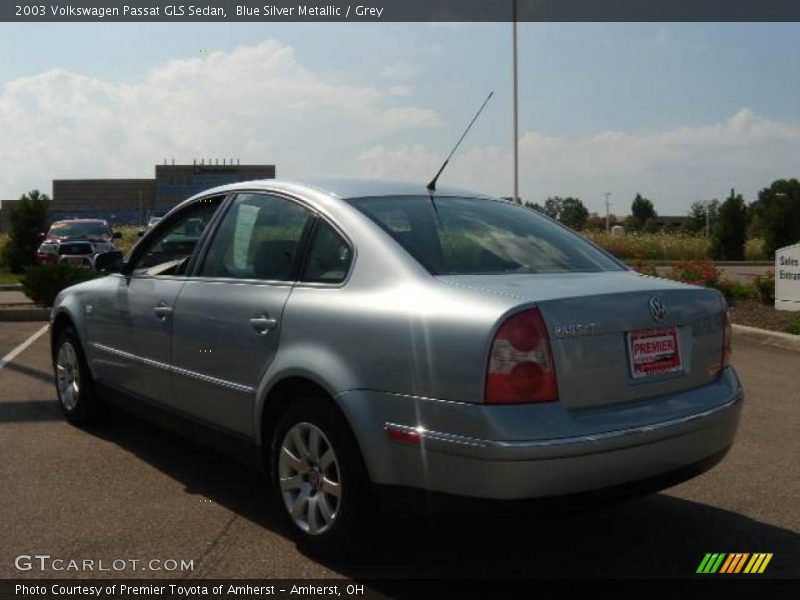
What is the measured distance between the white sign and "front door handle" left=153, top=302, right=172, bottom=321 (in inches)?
416

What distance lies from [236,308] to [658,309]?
1.96 meters

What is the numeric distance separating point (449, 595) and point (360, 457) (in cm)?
63

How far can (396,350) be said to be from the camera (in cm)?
335

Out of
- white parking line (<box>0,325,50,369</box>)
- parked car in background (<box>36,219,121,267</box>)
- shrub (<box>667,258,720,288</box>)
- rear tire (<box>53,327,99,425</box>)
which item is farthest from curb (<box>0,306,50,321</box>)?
shrub (<box>667,258,720,288</box>)

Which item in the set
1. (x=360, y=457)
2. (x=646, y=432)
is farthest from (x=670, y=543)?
(x=360, y=457)

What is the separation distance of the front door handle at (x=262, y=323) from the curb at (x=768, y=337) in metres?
7.63

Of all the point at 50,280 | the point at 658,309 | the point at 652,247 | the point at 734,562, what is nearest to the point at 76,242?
the point at 50,280

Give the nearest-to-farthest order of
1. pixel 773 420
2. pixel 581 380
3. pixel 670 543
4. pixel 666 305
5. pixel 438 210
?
pixel 581 380 → pixel 666 305 → pixel 670 543 → pixel 438 210 → pixel 773 420

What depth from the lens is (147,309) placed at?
4.98 m

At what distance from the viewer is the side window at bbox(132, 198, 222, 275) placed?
4.96 m

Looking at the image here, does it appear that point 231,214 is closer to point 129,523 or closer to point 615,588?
point 129,523

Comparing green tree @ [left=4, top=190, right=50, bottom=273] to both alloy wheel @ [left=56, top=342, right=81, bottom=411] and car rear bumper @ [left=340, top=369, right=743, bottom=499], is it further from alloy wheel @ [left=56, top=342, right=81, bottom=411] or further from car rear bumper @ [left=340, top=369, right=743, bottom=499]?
car rear bumper @ [left=340, top=369, right=743, bottom=499]

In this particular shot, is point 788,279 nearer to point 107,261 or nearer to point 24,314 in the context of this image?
point 107,261

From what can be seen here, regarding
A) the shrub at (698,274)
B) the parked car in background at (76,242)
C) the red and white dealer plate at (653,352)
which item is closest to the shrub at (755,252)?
the shrub at (698,274)
